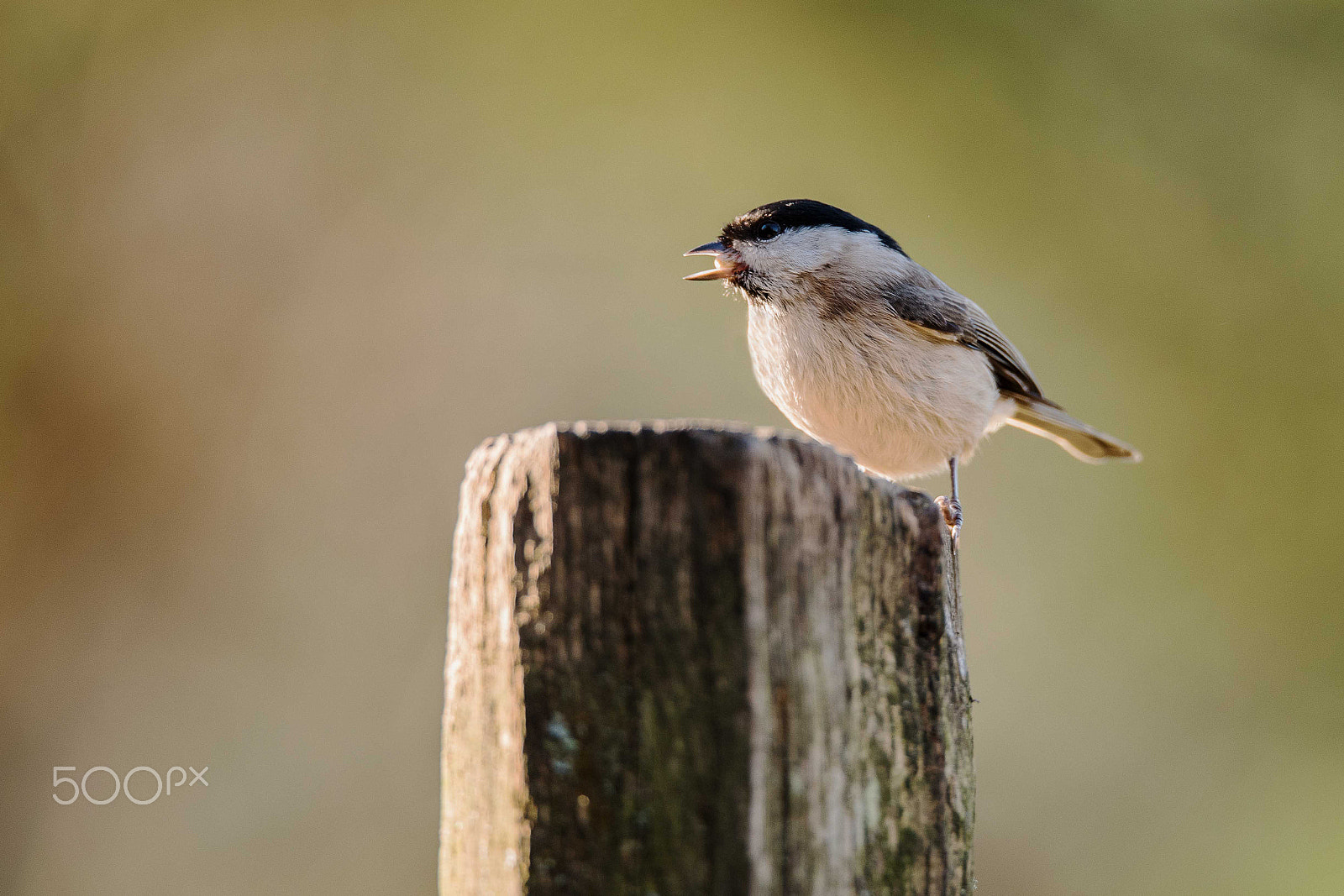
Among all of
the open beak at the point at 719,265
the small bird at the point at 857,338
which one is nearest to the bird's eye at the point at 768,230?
the small bird at the point at 857,338

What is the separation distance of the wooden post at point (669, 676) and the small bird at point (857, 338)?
2.07m

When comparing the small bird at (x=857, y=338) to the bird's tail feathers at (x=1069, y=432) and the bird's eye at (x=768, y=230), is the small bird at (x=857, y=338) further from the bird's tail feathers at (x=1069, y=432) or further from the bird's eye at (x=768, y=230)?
the bird's tail feathers at (x=1069, y=432)

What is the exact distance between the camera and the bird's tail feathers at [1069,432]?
13.0 feet

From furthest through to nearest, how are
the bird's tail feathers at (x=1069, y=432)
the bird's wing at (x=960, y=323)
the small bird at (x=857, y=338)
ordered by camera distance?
the bird's tail feathers at (x=1069, y=432), the bird's wing at (x=960, y=323), the small bird at (x=857, y=338)

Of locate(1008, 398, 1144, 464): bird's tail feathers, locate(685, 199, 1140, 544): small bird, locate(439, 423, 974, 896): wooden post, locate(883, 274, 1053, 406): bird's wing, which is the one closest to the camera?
locate(439, 423, 974, 896): wooden post

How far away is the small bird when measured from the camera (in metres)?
3.19

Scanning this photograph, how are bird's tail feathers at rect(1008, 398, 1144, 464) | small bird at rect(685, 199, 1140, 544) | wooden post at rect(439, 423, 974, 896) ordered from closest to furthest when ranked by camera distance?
wooden post at rect(439, 423, 974, 896), small bird at rect(685, 199, 1140, 544), bird's tail feathers at rect(1008, 398, 1144, 464)

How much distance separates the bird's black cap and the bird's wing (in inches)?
13.0

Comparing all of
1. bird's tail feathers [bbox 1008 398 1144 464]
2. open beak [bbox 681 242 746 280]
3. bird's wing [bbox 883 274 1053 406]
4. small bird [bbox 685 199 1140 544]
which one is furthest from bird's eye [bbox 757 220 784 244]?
bird's tail feathers [bbox 1008 398 1144 464]

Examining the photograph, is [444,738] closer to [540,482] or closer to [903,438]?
[540,482]

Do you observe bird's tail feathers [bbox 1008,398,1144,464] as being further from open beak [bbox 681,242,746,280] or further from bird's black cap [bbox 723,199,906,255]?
open beak [bbox 681,242,746,280]

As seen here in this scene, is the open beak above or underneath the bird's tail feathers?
above

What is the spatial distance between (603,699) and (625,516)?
0.21 metres

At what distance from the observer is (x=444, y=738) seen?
122 centimetres
